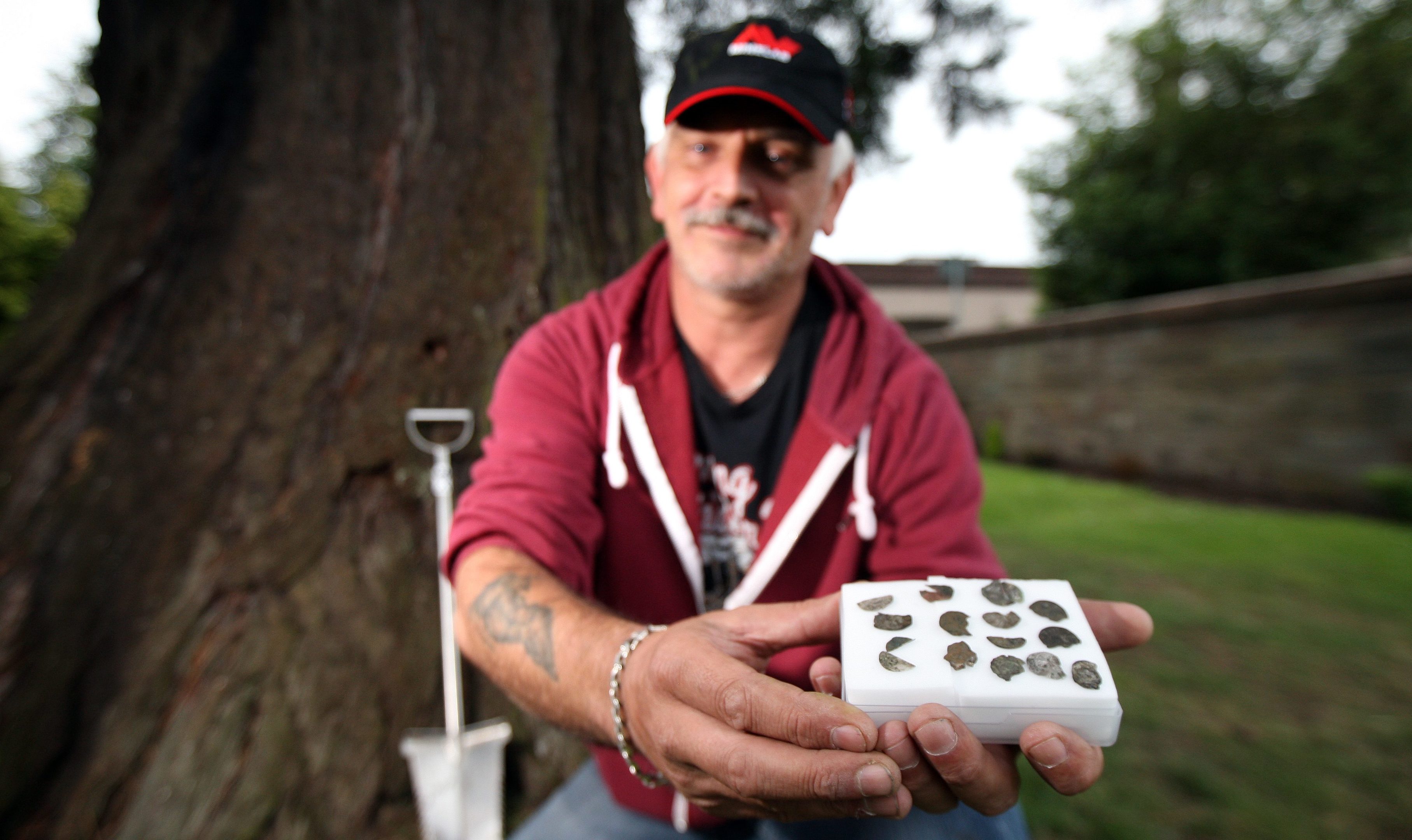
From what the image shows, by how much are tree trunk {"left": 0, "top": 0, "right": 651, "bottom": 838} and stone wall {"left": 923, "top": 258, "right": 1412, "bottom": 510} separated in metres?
8.16

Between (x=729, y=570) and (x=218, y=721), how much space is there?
1.40 meters

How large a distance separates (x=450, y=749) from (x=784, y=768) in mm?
1613

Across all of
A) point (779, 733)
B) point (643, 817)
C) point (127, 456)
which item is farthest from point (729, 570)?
point (127, 456)

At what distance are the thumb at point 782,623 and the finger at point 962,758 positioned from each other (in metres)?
0.19

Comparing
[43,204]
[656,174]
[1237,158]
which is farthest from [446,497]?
[1237,158]

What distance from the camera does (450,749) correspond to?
84.8 inches

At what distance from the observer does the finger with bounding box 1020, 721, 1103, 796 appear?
0.90m

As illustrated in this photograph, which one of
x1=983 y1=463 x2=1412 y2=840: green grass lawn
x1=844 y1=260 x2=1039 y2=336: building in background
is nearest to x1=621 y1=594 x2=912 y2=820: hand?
x1=983 y1=463 x2=1412 y2=840: green grass lawn

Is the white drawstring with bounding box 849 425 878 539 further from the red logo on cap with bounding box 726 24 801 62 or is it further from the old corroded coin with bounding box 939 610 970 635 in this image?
the red logo on cap with bounding box 726 24 801 62

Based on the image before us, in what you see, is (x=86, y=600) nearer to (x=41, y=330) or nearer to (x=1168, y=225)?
(x=41, y=330)

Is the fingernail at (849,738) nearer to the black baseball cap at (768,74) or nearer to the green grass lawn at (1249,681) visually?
the black baseball cap at (768,74)

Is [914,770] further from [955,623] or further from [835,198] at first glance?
[835,198]

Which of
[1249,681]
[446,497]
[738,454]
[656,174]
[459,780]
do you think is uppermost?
[656,174]

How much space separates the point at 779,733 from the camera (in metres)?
0.89
